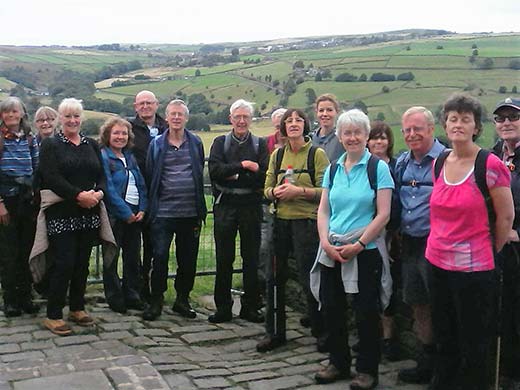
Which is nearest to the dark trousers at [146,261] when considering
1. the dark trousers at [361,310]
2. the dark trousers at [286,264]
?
the dark trousers at [286,264]

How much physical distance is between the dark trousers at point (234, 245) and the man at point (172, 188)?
0.28 meters

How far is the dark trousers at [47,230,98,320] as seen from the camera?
240 inches

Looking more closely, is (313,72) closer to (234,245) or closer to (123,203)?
(234,245)

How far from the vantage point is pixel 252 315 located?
6926mm

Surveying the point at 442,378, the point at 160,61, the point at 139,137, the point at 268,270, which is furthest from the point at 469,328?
the point at 160,61

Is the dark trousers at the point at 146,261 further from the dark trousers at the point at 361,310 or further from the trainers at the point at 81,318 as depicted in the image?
the dark trousers at the point at 361,310

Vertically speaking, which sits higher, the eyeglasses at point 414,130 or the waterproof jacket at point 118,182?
the eyeglasses at point 414,130

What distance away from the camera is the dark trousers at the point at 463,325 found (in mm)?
4250

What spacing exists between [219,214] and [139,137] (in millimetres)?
1294

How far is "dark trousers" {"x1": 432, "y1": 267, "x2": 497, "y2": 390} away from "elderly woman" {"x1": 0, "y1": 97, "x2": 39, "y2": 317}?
161 inches

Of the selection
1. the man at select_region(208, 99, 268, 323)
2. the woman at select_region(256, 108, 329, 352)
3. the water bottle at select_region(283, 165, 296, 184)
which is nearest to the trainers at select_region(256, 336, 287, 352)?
the woman at select_region(256, 108, 329, 352)

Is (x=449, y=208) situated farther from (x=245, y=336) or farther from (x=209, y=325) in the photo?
(x=209, y=325)

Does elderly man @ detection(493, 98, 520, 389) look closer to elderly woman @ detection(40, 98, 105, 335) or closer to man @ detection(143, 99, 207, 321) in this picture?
man @ detection(143, 99, 207, 321)

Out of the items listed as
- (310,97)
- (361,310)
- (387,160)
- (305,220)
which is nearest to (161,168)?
(305,220)
